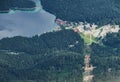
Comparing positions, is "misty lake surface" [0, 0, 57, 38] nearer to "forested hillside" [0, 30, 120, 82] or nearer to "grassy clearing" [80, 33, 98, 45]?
"forested hillside" [0, 30, 120, 82]

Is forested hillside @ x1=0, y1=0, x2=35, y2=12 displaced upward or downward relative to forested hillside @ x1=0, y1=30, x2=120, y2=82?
upward

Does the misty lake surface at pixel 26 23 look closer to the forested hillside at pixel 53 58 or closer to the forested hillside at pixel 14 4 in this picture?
the forested hillside at pixel 14 4

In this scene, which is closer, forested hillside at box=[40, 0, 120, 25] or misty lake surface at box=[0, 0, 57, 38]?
misty lake surface at box=[0, 0, 57, 38]

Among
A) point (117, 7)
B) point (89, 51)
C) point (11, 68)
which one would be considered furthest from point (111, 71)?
point (117, 7)

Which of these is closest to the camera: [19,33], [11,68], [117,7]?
[11,68]

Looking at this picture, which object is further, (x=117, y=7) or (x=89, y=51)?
(x=117, y=7)

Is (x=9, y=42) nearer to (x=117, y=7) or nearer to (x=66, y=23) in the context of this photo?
(x=66, y=23)

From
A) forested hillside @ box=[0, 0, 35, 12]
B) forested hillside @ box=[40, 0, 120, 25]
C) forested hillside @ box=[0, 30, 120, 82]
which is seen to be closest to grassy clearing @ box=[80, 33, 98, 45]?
forested hillside @ box=[0, 30, 120, 82]
